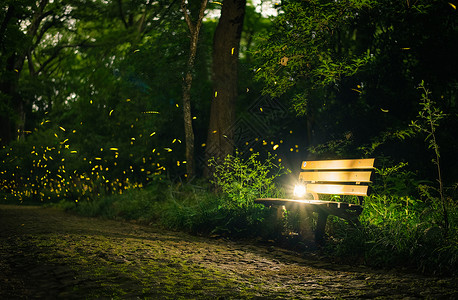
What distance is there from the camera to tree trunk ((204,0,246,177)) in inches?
437

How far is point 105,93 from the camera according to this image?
15297mm

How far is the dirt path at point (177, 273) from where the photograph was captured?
3971 millimetres

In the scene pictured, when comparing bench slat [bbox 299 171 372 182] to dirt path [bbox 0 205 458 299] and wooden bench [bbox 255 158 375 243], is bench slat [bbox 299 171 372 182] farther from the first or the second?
dirt path [bbox 0 205 458 299]

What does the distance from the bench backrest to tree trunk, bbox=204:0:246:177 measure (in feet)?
12.2

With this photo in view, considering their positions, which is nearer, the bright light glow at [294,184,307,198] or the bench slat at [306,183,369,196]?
the bench slat at [306,183,369,196]

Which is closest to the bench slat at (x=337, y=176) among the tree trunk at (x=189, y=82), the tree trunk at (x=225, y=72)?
the tree trunk at (x=225, y=72)

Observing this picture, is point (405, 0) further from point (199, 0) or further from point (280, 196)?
point (199, 0)

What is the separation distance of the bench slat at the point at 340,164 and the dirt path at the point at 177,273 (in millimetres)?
1573

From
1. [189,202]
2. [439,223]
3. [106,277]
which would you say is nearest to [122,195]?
[189,202]

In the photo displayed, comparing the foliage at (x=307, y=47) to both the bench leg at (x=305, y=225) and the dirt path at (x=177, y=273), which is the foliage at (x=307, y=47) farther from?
the dirt path at (x=177, y=273)

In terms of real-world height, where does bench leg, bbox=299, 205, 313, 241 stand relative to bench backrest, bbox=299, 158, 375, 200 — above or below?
below

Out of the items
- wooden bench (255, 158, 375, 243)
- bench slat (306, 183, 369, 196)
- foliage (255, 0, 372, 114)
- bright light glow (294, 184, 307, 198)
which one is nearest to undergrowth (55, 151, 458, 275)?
wooden bench (255, 158, 375, 243)

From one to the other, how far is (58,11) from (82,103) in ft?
31.7

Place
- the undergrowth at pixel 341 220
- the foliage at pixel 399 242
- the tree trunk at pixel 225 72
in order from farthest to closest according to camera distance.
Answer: the tree trunk at pixel 225 72
the undergrowth at pixel 341 220
the foliage at pixel 399 242
